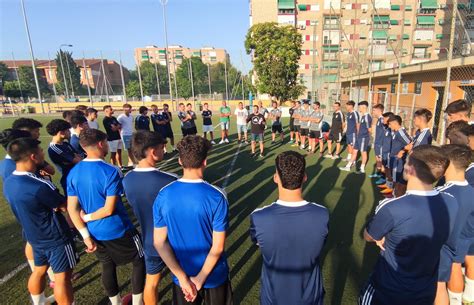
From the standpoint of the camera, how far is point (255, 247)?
4.37 m

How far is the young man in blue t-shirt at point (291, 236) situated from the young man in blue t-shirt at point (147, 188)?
1.19 m

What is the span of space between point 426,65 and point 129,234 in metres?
17.7

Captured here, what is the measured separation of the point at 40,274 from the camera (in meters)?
2.94

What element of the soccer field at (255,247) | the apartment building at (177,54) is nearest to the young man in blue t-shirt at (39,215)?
the soccer field at (255,247)

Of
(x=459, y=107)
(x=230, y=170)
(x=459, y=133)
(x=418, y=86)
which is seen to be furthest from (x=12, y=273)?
(x=418, y=86)

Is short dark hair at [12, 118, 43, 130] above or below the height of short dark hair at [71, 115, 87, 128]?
above

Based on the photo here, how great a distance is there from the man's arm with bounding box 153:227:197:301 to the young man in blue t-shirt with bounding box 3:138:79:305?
1420mm

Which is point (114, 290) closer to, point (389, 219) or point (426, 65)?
point (389, 219)

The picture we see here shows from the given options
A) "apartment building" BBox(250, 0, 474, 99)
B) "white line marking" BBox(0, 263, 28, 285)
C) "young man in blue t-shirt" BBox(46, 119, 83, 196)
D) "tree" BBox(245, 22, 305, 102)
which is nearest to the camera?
"white line marking" BBox(0, 263, 28, 285)

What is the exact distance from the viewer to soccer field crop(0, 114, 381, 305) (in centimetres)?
345

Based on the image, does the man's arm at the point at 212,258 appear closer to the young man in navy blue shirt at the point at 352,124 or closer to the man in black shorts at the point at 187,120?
the young man in navy blue shirt at the point at 352,124

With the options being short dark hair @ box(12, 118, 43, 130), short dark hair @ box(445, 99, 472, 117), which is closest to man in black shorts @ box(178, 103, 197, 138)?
short dark hair @ box(12, 118, 43, 130)

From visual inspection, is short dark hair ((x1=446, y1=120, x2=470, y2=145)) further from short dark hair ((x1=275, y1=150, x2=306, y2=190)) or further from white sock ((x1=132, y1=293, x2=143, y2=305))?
white sock ((x1=132, y1=293, x2=143, y2=305))

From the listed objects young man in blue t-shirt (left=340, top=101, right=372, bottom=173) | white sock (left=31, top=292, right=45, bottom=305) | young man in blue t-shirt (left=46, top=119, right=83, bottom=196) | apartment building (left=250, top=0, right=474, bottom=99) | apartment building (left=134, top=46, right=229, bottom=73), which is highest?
apartment building (left=134, top=46, right=229, bottom=73)
